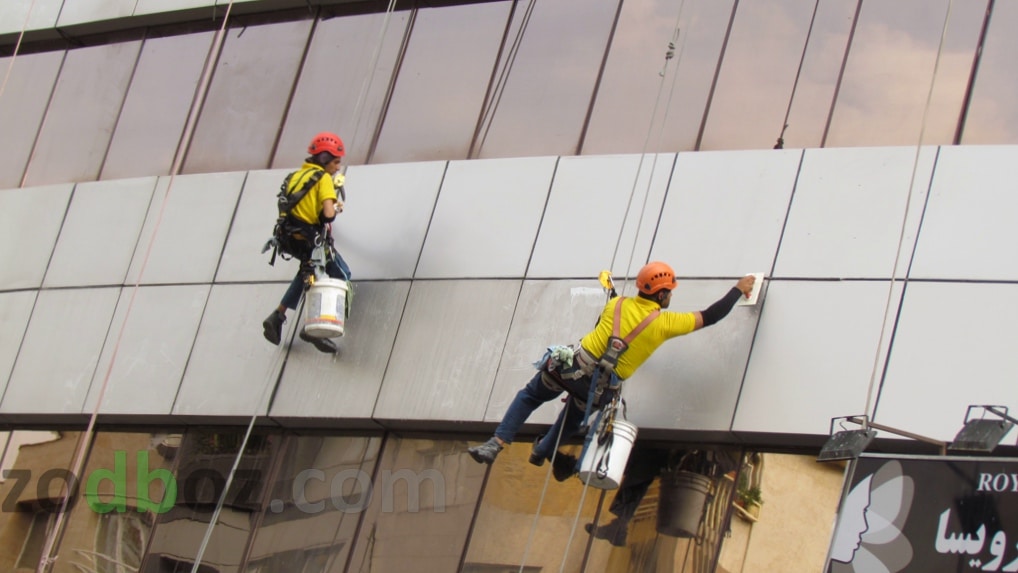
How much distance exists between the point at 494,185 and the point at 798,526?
3726mm

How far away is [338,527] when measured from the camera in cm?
1205

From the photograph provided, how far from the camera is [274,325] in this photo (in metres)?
12.4

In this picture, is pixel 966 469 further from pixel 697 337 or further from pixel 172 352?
pixel 172 352

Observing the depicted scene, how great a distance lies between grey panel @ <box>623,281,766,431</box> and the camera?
10.7 metres

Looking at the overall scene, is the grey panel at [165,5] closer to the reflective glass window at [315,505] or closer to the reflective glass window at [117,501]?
the reflective glass window at [117,501]

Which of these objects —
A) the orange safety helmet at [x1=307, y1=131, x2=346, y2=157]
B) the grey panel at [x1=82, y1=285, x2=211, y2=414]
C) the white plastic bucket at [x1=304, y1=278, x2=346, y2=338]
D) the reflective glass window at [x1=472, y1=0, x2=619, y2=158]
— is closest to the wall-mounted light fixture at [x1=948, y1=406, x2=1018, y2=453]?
the reflective glass window at [x1=472, y1=0, x2=619, y2=158]

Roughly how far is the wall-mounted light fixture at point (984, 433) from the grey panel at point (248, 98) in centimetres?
665

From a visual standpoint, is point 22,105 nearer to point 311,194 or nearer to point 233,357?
point 233,357

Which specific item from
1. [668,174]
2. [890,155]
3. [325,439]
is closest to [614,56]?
[668,174]

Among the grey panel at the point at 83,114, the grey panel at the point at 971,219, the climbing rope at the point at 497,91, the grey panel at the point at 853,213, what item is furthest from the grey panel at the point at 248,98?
the grey panel at the point at 971,219

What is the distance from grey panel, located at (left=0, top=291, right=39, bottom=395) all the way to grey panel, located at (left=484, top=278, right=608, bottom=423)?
5.02m

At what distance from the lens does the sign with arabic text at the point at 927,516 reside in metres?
9.32

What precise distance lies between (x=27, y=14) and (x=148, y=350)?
4.70 meters

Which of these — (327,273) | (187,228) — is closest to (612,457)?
(327,273)
